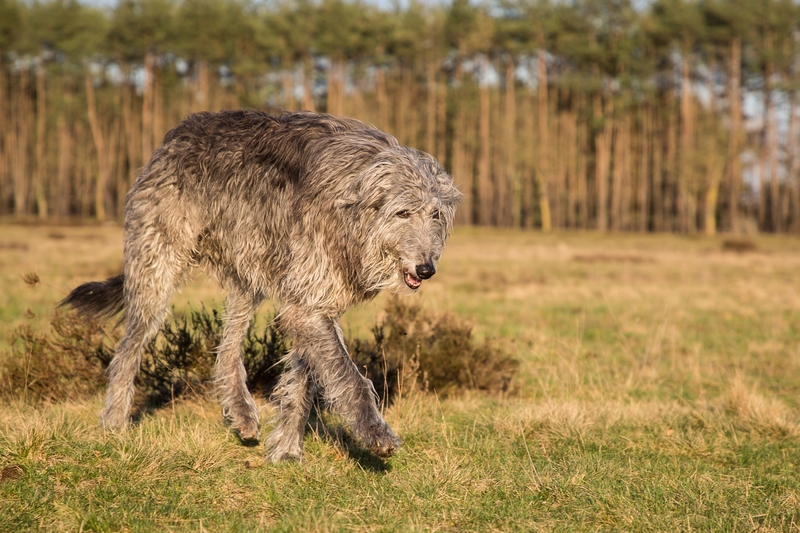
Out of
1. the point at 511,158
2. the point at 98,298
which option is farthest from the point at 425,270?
the point at 511,158

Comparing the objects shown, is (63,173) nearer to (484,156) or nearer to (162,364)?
(484,156)

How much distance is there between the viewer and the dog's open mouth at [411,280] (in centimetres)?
433

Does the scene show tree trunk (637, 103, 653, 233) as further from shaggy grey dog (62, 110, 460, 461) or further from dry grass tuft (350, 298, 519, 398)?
shaggy grey dog (62, 110, 460, 461)

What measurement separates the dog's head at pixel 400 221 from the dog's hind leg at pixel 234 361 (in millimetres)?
1547

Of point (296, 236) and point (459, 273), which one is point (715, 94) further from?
point (296, 236)

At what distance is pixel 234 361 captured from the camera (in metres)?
5.67

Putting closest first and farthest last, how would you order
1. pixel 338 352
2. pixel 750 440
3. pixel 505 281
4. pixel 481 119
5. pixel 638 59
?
pixel 338 352 → pixel 750 440 → pixel 505 281 → pixel 638 59 → pixel 481 119

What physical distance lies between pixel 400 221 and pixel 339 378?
0.99 metres

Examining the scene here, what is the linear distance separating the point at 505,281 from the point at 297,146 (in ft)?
51.7

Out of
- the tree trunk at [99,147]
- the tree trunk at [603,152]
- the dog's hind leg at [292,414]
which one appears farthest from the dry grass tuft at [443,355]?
the tree trunk at [99,147]

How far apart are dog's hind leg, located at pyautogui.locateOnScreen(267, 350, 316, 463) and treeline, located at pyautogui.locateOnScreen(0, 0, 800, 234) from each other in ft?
151

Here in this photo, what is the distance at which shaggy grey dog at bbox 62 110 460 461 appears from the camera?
4391 mm

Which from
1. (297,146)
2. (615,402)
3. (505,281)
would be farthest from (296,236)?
(505,281)

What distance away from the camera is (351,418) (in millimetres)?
4348
